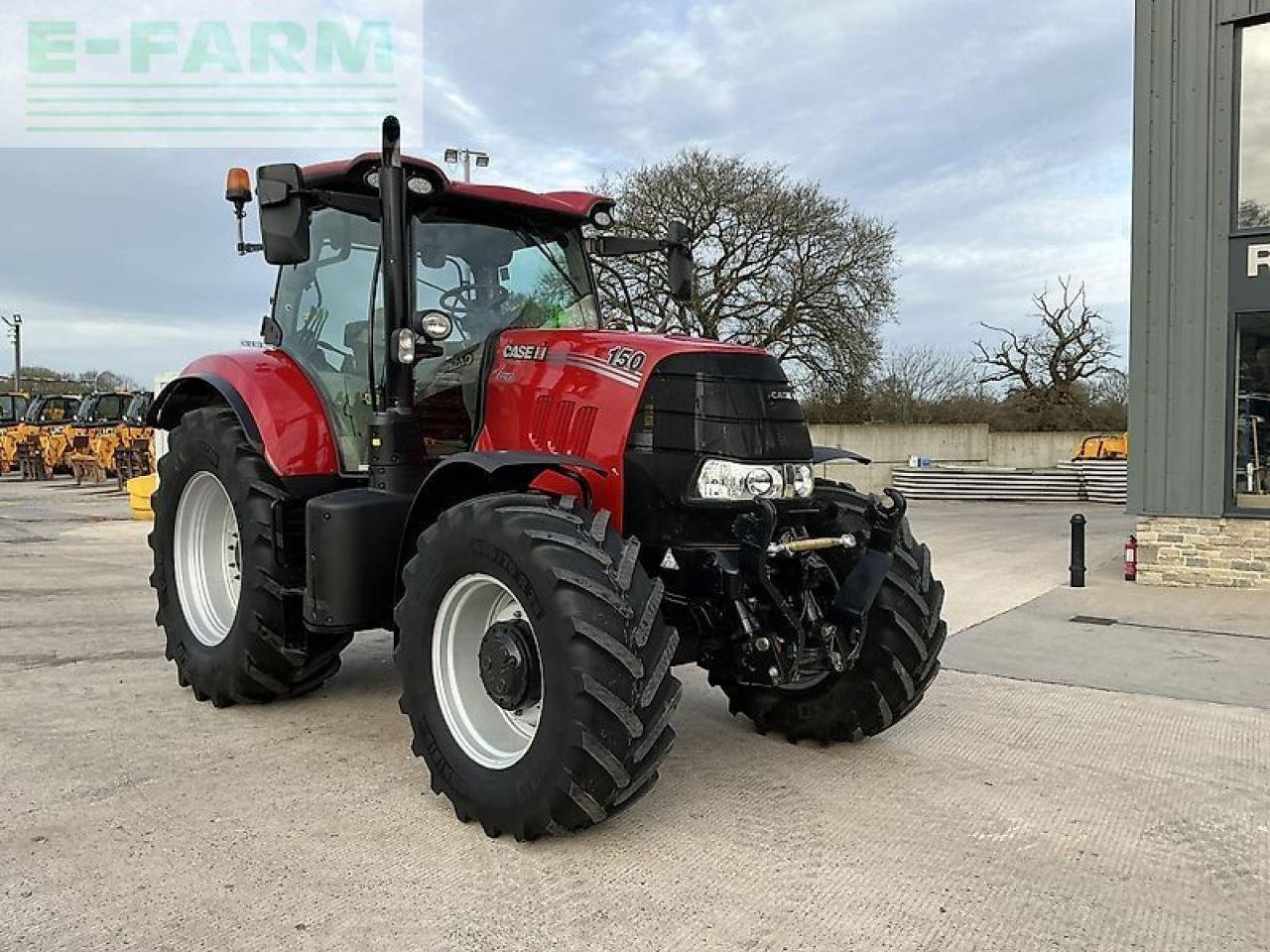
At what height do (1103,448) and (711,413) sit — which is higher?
(711,413)

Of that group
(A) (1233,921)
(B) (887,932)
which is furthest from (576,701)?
(A) (1233,921)

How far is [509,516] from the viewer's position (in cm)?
345

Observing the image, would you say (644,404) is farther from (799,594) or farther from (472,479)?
(799,594)

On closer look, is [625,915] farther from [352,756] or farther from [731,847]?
[352,756]

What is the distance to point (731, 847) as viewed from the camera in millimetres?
3447

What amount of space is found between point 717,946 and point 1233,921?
1525mm

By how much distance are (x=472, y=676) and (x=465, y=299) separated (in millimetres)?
1802

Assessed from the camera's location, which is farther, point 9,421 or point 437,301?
point 9,421

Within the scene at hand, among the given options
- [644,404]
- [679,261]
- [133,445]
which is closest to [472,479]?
[644,404]

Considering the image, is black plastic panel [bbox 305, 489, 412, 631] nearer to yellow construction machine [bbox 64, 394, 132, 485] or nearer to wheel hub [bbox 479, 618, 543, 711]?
wheel hub [bbox 479, 618, 543, 711]

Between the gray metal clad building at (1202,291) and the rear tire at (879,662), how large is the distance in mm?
6444

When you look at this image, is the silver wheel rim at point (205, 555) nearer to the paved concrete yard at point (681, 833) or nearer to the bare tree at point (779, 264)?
the paved concrete yard at point (681, 833)

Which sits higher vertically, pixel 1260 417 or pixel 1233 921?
pixel 1260 417

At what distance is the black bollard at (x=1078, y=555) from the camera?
9.93 m
